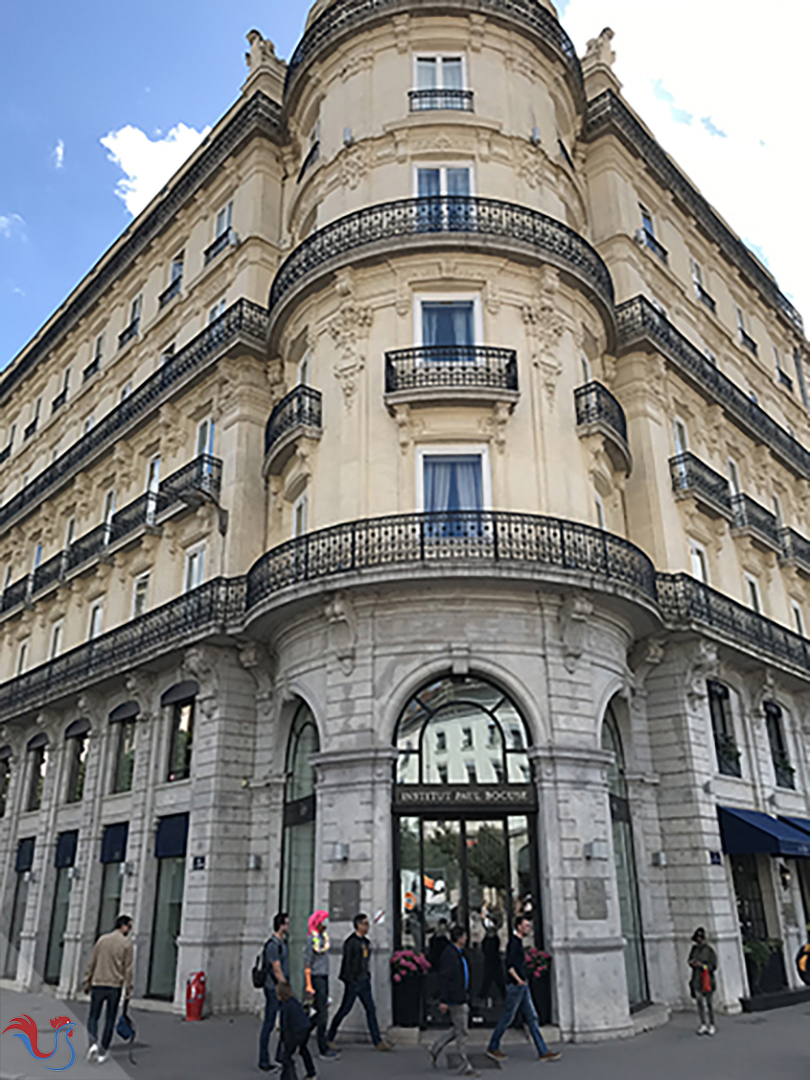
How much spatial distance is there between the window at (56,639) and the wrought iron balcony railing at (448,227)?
14.4m

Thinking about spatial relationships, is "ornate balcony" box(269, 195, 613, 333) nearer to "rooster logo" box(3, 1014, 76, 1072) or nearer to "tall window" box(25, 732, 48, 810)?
"rooster logo" box(3, 1014, 76, 1072)

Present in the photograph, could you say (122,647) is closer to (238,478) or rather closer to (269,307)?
(238,478)

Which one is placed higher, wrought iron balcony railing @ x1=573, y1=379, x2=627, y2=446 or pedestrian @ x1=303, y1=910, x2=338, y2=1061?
wrought iron balcony railing @ x1=573, y1=379, x2=627, y2=446

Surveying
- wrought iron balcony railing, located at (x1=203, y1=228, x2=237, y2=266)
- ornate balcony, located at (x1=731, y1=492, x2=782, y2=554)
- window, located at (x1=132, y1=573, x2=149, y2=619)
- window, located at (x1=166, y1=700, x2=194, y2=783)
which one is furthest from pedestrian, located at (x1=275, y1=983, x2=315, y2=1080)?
wrought iron balcony railing, located at (x1=203, y1=228, x2=237, y2=266)

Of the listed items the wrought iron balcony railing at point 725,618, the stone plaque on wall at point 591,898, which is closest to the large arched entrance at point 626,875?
the stone plaque on wall at point 591,898

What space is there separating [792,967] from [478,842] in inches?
361

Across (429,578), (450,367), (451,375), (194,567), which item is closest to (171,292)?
(194,567)

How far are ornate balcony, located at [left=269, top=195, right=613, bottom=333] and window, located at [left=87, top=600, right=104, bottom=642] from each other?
11.2 m

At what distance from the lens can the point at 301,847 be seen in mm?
17156

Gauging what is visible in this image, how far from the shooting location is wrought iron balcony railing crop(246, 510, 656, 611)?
15766 mm

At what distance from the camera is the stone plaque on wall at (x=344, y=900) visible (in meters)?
14.6

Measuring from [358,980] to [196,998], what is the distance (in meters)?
5.04

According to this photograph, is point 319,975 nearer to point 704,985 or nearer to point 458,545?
point 704,985

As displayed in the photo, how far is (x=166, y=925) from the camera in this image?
18844 mm
